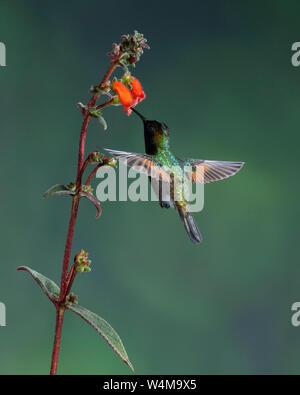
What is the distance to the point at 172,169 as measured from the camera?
852 mm

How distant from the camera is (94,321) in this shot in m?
0.53

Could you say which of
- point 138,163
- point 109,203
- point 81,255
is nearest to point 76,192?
point 81,255

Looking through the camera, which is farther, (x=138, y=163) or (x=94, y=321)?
(x=138, y=163)

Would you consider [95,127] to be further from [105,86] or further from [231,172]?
[105,86]

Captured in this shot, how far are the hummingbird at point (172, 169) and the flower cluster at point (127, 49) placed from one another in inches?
7.6

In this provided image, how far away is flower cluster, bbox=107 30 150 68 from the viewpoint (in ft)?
1.87

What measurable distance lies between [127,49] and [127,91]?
5 centimetres

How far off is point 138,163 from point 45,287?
9.4 inches

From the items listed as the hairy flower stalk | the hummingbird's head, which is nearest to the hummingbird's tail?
the hummingbird's head

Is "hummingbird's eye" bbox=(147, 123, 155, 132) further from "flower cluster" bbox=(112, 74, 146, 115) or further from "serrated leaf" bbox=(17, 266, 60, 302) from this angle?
"serrated leaf" bbox=(17, 266, 60, 302)

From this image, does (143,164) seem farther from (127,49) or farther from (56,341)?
(56,341)

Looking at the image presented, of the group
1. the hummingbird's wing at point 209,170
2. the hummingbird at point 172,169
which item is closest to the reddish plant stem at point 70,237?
the hummingbird at point 172,169

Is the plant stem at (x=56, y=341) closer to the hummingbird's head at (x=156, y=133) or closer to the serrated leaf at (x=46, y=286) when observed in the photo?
the serrated leaf at (x=46, y=286)

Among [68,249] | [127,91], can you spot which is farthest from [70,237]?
[127,91]
